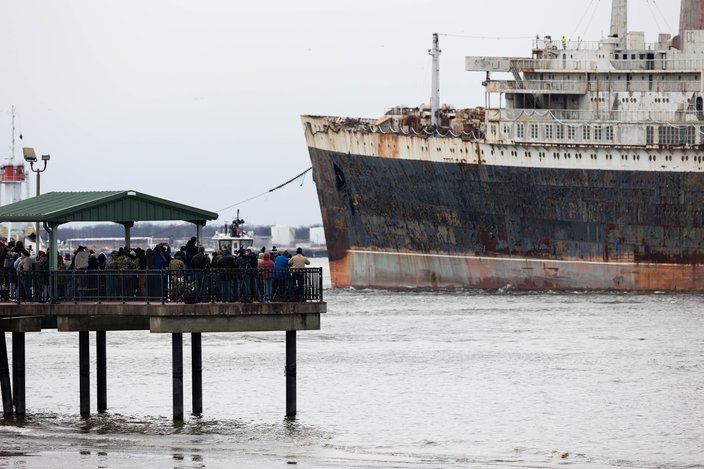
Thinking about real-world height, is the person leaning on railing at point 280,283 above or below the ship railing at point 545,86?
below

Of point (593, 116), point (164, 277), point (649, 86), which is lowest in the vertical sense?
point (164, 277)

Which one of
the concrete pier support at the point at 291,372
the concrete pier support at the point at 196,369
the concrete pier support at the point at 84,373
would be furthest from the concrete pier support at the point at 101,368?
the concrete pier support at the point at 291,372

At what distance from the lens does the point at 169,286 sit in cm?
3334

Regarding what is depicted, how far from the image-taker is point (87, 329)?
34750mm

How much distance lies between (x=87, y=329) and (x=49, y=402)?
6.68 metres

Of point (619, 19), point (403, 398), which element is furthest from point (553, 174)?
point (403, 398)

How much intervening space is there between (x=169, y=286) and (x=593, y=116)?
57829 mm

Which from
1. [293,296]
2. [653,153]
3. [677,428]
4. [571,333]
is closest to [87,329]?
[293,296]

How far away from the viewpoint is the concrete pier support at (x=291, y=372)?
34844mm

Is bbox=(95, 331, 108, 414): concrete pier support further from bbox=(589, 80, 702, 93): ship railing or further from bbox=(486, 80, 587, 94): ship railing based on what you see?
bbox=(589, 80, 702, 93): ship railing

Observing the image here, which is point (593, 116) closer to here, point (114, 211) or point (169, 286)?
point (114, 211)

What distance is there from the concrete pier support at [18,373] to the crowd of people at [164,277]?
1.89 m

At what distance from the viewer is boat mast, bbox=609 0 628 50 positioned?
302ft

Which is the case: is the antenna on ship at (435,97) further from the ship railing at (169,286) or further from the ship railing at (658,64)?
the ship railing at (169,286)
